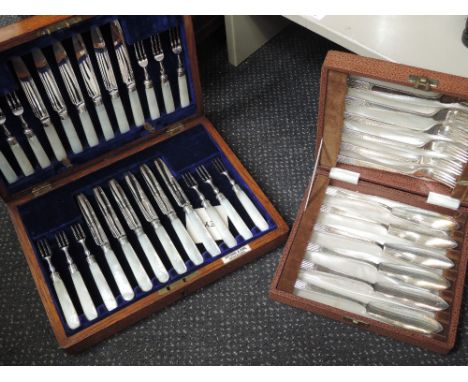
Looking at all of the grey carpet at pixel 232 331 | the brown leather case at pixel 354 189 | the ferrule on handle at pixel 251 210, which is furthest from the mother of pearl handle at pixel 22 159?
the brown leather case at pixel 354 189

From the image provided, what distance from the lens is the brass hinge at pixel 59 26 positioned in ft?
2.80

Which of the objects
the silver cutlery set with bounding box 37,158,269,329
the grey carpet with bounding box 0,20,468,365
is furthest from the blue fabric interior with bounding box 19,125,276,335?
the grey carpet with bounding box 0,20,468,365

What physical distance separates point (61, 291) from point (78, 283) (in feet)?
0.12

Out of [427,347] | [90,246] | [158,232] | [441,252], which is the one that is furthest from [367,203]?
[90,246]

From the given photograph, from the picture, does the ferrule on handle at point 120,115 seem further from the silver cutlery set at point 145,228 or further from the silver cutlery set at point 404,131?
the silver cutlery set at point 404,131

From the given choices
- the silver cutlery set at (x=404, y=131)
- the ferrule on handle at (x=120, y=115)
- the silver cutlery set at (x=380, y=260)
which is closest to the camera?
the silver cutlery set at (x=404, y=131)

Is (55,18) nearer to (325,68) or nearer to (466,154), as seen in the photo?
(325,68)

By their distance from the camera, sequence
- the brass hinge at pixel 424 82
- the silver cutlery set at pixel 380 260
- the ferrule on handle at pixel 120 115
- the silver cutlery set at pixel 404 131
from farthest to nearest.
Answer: the ferrule on handle at pixel 120 115 → the silver cutlery set at pixel 380 260 → the silver cutlery set at pixel 404 131 → the brass hinge at pixel 424 82

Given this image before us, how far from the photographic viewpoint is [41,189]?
1.09 meters

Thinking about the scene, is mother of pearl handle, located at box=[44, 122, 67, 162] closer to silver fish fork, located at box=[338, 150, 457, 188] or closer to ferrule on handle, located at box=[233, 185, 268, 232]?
ferrule on handle, located at box=[233, 185, 268, 232]

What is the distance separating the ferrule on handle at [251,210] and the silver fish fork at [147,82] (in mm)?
262

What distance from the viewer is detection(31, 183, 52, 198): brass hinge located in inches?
42.9

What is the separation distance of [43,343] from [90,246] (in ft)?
0.75

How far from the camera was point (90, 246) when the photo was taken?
1.10 metres
